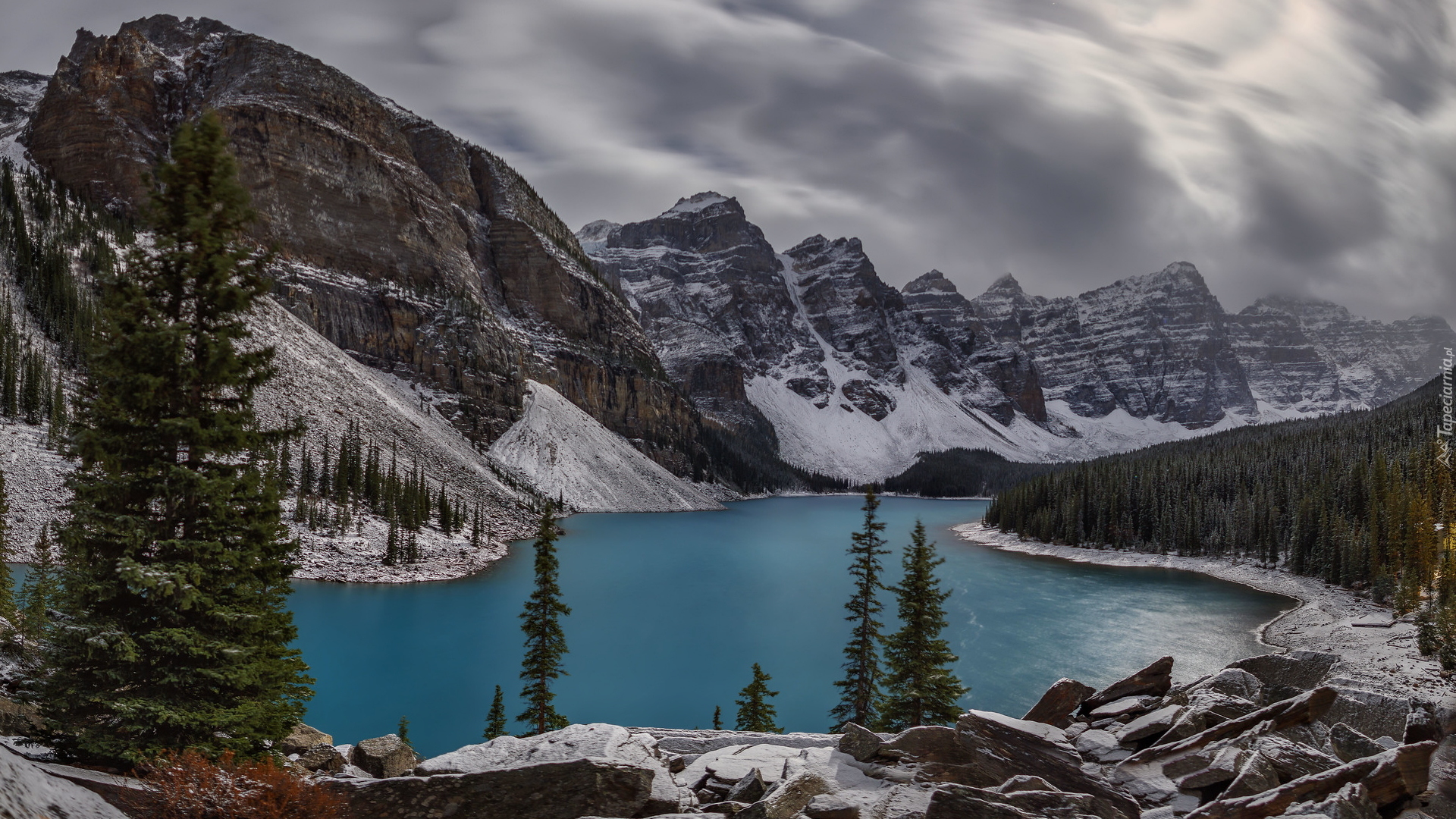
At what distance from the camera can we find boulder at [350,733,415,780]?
34.7ft

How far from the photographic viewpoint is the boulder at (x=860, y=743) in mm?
8883

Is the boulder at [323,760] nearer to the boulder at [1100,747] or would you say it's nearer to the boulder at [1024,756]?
the boulder at [1024,756]

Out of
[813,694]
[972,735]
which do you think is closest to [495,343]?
[813,694]

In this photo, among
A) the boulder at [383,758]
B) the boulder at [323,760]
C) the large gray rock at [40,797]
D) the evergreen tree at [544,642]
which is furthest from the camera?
the evergreen tree at [544,642]

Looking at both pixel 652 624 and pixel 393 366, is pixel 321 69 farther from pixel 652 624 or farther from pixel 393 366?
pixel 652 624

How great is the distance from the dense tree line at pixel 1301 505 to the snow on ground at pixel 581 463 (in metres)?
56.7

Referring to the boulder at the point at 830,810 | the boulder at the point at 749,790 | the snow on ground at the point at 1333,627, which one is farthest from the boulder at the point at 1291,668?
the boulder at the point at 749,790

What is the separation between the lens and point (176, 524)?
30.5 feet

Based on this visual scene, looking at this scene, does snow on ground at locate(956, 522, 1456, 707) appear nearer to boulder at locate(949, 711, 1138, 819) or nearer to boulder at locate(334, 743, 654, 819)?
boulder at locate(949, 711, 1138, 819)

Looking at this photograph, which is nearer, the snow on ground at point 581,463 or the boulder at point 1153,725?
the boulder at point 1153,725

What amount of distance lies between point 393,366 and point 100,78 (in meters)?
67.9

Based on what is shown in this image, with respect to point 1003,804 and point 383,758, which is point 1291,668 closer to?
point 1003,804

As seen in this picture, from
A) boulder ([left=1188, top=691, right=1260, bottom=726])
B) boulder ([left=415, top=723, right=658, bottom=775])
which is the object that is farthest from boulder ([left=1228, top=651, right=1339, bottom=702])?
boulder ([left=415, top=723, right=658, bottom=775])

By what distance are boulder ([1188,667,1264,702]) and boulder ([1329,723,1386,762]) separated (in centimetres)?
202
